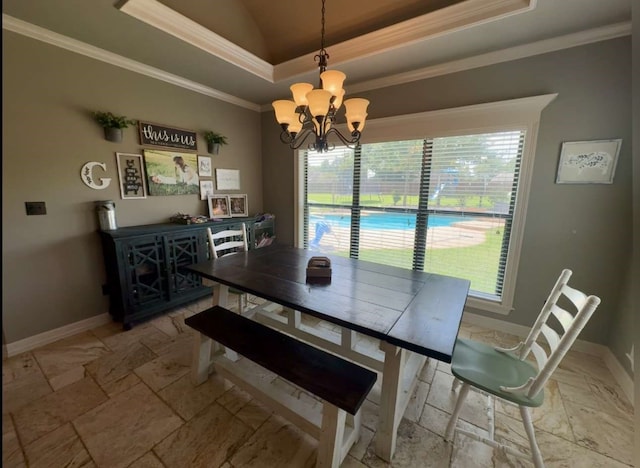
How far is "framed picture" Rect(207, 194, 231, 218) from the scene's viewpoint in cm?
365

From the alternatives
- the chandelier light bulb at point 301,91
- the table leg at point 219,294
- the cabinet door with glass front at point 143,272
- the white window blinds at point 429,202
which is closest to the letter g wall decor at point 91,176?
the cabinet door with glass front at point 143,272

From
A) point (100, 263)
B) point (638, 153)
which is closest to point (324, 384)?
point (638, 153)

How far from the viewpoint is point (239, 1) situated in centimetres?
295

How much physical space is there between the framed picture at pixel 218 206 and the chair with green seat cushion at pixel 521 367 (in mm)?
2941

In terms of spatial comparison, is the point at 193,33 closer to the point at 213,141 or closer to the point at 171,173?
the point at 213,141

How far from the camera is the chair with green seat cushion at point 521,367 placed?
148 cm

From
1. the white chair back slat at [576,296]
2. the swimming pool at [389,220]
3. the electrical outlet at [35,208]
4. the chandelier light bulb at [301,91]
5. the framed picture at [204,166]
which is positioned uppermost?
the chandelier light bulb at [301,91]

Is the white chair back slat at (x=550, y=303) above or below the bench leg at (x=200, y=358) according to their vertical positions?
above

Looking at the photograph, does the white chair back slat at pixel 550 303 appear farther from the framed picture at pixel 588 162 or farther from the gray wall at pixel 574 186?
the framed picture at pixel 588 162

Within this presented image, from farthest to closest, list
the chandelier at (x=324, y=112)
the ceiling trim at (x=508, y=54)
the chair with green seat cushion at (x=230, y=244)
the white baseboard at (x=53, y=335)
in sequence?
the chair with green seat cushion at (x=230, y=244) → the white baseboard at (x=53, y=335) → the ceiling trim at (x=508, y=54) → the chandelier at (x=324, y=112)

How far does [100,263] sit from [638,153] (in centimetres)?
360

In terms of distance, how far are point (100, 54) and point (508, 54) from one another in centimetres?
351

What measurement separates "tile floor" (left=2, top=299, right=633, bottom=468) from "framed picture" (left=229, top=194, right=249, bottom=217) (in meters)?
1.94

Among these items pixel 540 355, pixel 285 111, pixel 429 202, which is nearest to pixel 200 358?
pixel 285 111
